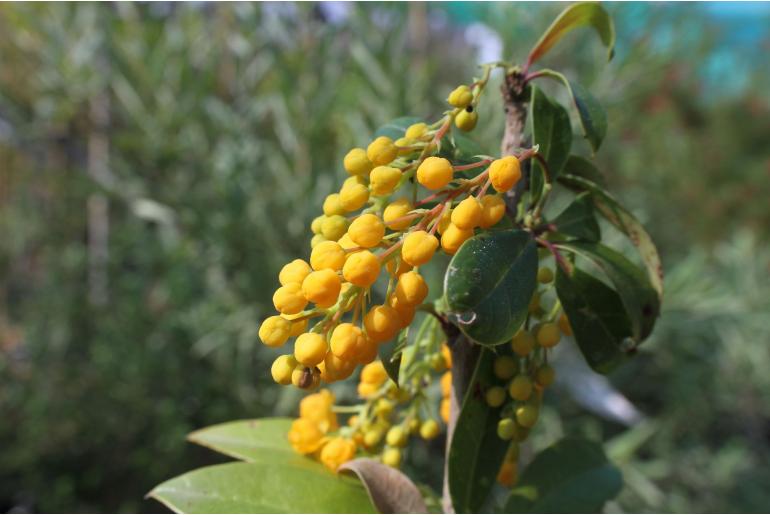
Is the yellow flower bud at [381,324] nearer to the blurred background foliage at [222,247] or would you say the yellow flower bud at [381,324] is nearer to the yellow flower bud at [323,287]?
the yellow flower bud at [323,287]

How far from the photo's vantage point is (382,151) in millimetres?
366

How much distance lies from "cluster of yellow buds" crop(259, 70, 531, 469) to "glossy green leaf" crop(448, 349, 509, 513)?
0.10m

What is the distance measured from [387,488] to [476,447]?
0.23ft

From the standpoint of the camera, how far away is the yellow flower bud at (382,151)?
1.20 feet

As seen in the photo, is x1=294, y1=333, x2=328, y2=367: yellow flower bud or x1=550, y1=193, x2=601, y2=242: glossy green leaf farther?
x1=550, y1=193, x2=601, y2=242: glossy green leaf

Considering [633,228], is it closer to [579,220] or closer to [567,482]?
[579,220]

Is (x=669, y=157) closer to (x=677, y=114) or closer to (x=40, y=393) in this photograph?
(x=677, y=114)

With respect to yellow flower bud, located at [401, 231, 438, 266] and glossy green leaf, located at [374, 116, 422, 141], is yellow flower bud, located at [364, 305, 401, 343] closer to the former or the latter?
yellow flower bud, located at [401, 231, 438, 266]

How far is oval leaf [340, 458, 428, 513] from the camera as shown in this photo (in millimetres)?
429

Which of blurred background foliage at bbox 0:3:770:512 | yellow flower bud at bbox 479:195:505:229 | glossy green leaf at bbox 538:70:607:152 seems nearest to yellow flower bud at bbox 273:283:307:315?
yellow flower bud at bbox 479:195:505:229

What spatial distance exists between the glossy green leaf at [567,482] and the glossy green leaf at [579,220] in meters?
0.20

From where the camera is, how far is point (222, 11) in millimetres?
1983

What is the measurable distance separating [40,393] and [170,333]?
451 millimetres

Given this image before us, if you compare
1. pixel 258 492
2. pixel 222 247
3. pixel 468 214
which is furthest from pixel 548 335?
pixel 222 247
